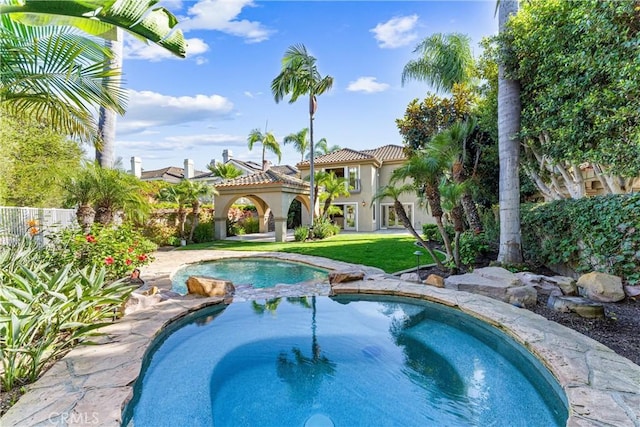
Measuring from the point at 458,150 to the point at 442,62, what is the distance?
10116 mm

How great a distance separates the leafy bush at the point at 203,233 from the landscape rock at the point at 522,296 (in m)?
17.5

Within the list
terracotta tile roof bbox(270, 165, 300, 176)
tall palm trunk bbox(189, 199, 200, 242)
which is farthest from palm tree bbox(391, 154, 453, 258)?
terracotta tile roof bbox(270, 165, 300, 176)

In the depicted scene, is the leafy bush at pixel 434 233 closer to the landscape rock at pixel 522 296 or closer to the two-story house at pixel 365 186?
the two-story house at pixel 365 186

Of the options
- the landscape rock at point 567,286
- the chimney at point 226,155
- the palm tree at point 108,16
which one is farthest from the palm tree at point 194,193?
the chimney at point 226,155

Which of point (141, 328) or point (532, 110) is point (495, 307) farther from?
point (141, 328)

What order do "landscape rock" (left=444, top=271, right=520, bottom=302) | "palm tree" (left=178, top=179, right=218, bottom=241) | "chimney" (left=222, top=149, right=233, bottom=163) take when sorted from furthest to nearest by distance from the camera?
"chimney" (left=222, top=149, right=233, bottom=163)
"palm tree" (left=178, top=179, right=218, bottom=241)
"landscape rock" (left=444, top=271, right=520, bottom=302)

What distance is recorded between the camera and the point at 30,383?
11.6 ft

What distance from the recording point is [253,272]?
11156mm

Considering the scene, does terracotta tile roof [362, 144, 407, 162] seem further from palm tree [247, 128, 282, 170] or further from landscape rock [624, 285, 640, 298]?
landscape rock [624, 285, 640, 298]

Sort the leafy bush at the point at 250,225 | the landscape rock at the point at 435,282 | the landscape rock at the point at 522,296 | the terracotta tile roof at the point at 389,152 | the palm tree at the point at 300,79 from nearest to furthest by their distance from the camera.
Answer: the landscape rock at the point at 522,296 < the landscape rock at the point at 435,282 < the palm tree at the point at 300,79 < the leafy bush at the point at 250,225 < the terracotta tile roof at the point at 389,152

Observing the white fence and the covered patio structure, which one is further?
the covered patio structure

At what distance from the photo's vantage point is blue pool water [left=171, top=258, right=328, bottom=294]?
381 inches

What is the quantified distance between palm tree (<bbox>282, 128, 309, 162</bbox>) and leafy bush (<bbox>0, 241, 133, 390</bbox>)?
3286 centimetres

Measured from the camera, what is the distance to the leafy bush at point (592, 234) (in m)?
6.11
